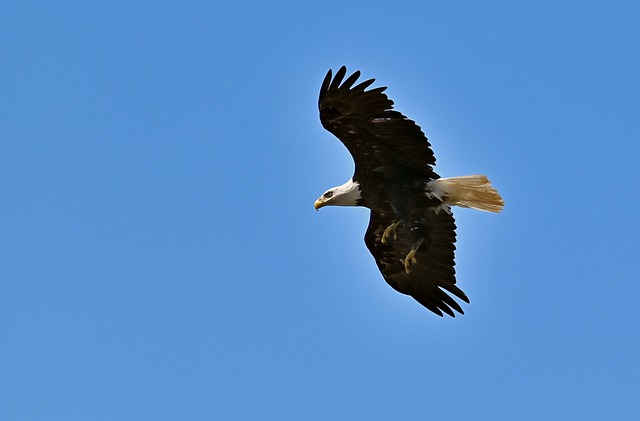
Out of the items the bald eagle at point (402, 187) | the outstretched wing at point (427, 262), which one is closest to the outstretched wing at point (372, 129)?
the bald eagle at point (402, 187)

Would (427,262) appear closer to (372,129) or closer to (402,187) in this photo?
(402,187)

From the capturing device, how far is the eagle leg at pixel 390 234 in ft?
57.3

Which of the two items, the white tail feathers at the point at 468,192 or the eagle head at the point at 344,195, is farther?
the eagle head at the point at 344,195

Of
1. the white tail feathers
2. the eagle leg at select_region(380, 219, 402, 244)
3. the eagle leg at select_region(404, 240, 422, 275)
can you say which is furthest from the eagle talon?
the white tail feathers

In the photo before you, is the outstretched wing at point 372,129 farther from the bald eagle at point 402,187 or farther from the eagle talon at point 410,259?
the eagle talon at point 410,259

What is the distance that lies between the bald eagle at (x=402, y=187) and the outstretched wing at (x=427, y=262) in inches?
0.5

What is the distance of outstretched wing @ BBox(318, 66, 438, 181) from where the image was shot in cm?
1616

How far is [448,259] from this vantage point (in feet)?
58.6

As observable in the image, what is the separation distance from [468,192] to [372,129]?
4.78ft

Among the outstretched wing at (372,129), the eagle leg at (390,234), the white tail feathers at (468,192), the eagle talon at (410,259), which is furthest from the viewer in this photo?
the eagle leg at (390,234)

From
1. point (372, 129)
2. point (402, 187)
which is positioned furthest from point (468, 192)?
point (372, 129)

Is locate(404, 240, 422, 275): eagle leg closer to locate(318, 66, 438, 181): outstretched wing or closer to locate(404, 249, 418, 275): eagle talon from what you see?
locate(404, 249, 418, 275): eagle talon

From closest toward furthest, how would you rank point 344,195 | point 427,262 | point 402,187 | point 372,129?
1. point 372,129
2. point 402,187
3. point 344,195
4. point 427,262

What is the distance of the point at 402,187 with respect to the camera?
16.9 meters
